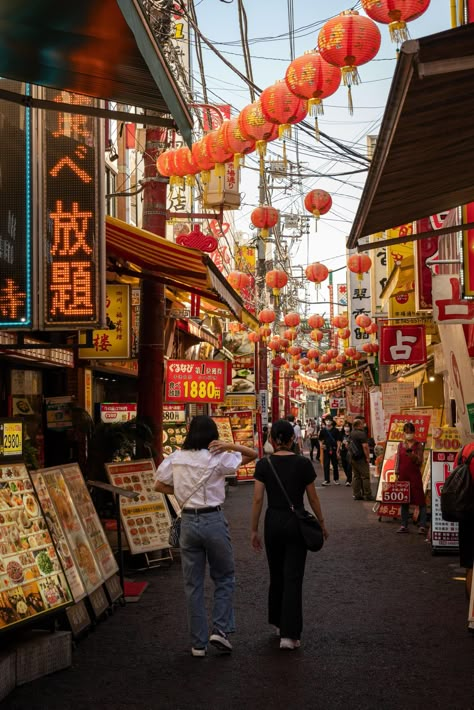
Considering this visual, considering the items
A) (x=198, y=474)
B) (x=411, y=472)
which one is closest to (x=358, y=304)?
(x=411, y=472)

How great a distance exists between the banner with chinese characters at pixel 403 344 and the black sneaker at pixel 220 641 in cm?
1547

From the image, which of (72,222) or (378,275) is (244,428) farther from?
(72,222)

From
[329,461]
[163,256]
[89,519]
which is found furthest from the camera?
[329,461]

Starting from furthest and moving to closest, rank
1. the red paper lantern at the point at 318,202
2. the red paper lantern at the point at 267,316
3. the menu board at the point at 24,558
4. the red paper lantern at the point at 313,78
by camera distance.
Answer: the red paper lantern at the point at 267,316 < the red paper lantern at the point at 318,202 < the red paper lantern at the point at 313,78 < the menu board at the point at 24,558

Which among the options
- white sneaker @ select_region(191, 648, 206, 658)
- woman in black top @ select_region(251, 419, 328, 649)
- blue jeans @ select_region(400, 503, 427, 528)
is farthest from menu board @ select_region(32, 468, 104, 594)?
blue jeans @ select_region(400, 503, 427, 528)

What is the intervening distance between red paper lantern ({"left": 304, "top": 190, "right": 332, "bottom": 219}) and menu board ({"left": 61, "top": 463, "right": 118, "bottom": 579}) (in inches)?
298

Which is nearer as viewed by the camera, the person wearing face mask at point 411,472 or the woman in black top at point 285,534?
the woman in black top at point 285,534

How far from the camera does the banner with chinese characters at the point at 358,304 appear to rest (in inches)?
1510

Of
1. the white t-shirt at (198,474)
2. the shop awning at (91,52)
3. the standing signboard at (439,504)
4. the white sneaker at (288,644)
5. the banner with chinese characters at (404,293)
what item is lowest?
the white sneaker at (288,644)

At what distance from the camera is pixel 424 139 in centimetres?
607

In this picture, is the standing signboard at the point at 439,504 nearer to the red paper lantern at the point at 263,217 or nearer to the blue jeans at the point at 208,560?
the blue jeans at the point at 208,560

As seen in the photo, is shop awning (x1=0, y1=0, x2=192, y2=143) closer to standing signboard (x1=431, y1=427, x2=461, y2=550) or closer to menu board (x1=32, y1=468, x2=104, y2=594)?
menu board (x1=32, y1=468, x2=104, y2=594)

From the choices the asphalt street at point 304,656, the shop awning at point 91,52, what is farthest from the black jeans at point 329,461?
the shop awning at point 91,52

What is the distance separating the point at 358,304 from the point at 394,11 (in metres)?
30.9
